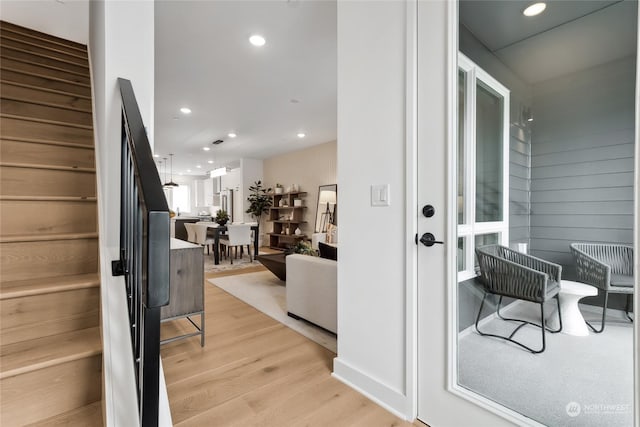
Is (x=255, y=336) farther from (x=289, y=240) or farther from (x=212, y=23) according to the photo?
(x=289, y=240)

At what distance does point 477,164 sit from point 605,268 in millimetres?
598

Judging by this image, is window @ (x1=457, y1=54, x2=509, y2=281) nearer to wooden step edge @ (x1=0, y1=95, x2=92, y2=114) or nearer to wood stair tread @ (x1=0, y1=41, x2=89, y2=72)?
wooden step edge @ (x1=0, y1=95, x2=92, y2=114)

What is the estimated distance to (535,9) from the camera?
3.79 ft

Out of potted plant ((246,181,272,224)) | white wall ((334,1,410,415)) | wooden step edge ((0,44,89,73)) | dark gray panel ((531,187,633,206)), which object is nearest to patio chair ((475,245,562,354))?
dark gray panel ((531,187,633,206))

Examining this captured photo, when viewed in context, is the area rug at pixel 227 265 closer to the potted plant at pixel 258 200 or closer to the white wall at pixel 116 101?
the potted plant at pixel 258 200

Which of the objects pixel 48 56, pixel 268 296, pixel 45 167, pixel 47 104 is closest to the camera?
pixel 45 167

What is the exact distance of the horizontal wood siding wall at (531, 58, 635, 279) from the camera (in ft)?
3.13

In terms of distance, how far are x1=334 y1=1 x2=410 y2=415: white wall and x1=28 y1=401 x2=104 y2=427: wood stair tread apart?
123 centimetres

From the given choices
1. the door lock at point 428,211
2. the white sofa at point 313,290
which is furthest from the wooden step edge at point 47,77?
the door lock at point 428,211

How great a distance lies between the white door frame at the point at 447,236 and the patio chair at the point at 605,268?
0.44 metres

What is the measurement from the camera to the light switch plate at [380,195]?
157cm

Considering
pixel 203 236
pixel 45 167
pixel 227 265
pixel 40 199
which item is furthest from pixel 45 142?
pixel 203 236

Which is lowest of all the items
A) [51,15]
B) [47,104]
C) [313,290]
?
[313,290]

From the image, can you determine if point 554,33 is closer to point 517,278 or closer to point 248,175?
point 517,278
